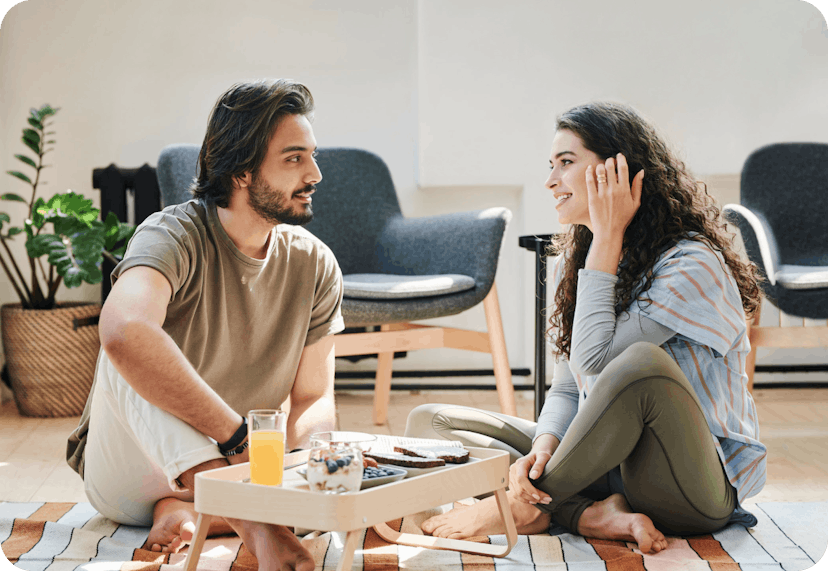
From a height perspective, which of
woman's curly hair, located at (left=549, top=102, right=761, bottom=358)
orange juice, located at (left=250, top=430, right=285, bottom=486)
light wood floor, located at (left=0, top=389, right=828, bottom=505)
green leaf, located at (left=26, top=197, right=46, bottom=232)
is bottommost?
light wood floor, located at (left=0, top=389, right=828, bottom=505)

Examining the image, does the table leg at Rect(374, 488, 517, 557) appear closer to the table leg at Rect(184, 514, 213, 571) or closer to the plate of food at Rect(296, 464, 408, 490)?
the plate of food at Rect(296, 464, 408, 490)

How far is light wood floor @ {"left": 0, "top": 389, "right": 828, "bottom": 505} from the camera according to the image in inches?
70.0

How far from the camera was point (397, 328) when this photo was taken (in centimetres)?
259

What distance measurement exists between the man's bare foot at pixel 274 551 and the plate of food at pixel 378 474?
0.34ft

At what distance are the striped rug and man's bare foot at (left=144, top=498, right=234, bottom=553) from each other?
1.1 inches

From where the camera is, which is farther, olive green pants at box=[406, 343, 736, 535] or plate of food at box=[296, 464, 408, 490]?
olive green pants at box=[406, 343, 736, 535]

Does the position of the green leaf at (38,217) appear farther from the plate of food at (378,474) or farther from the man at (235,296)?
the plate of food at (378,474)

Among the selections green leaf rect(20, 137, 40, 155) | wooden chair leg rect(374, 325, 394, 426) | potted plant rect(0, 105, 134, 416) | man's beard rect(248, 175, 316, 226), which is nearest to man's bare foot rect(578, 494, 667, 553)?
man's beard rect(248, 175, 316, 226)

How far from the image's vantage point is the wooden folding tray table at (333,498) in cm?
91

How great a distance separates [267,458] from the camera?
3.24 ft

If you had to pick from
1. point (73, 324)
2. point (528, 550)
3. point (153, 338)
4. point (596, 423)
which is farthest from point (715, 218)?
point (73, 324)

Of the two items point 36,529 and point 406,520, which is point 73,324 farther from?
point 406,520

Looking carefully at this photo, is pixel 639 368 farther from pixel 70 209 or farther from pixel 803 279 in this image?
pixel 70 209

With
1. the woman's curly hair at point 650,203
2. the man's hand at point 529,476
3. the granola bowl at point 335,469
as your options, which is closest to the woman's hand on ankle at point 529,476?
the man's hand at point 529,476
